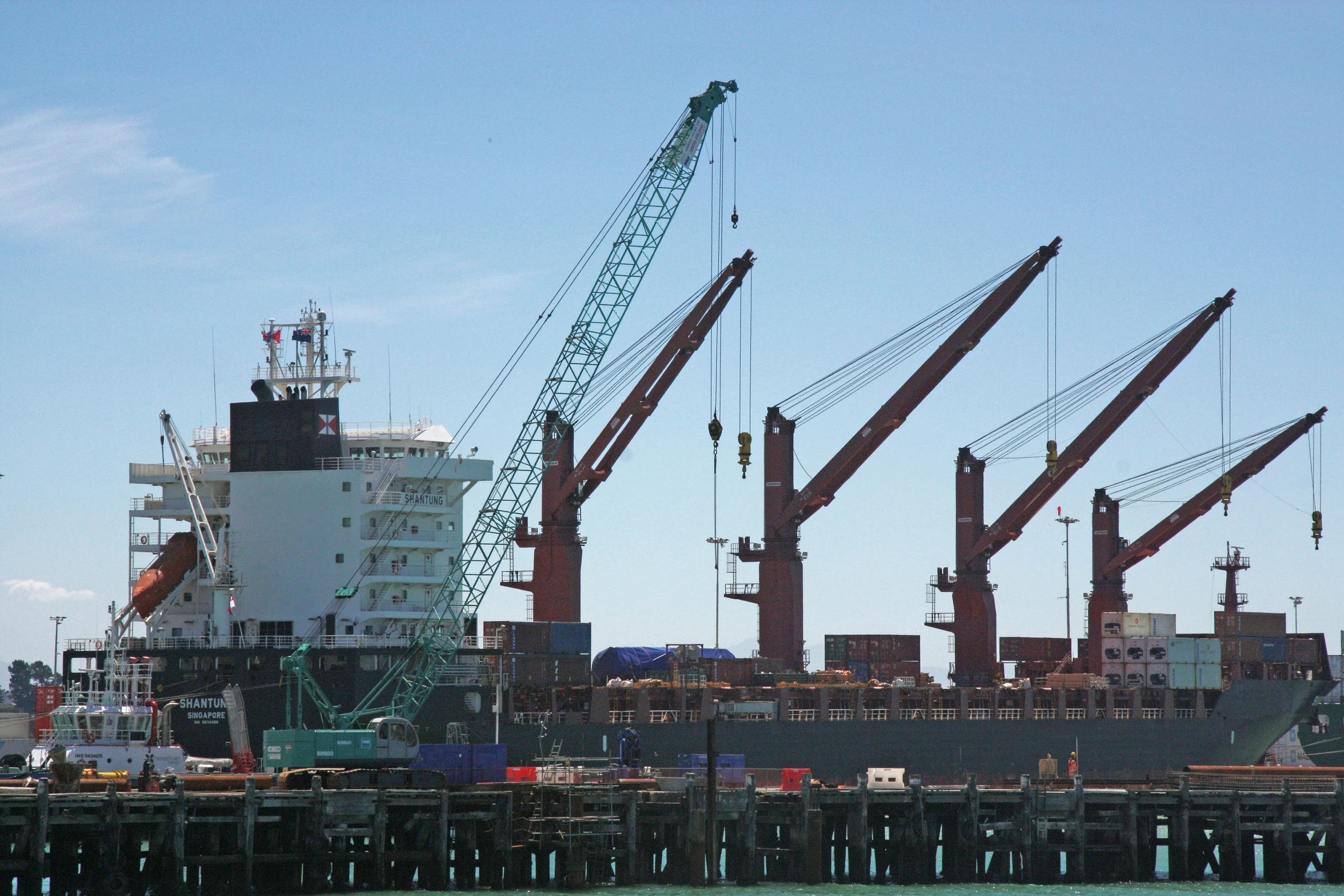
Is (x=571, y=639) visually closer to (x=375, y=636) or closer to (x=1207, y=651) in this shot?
(x=375, y=636)

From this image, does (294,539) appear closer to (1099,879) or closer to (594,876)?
(594,876)

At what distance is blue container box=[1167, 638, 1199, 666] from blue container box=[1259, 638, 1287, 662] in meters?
3.74

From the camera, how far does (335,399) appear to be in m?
61.1

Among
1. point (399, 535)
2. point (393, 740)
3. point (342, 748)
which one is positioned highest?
point (399, 535)

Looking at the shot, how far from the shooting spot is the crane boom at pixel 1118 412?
78006mm

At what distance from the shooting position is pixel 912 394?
2936 inches

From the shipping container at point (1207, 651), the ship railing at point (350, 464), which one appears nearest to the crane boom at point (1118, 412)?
the shipping container at point (1207, 651)

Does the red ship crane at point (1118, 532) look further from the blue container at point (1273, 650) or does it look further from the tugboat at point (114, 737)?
the tugboat at point (114, 737)

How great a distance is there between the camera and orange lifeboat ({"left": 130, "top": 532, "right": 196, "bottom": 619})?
58.7m

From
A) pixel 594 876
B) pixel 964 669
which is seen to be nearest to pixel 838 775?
pixel 964 669

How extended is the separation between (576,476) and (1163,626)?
98.6 feet

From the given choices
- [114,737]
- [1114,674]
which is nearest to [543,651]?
[114,737]

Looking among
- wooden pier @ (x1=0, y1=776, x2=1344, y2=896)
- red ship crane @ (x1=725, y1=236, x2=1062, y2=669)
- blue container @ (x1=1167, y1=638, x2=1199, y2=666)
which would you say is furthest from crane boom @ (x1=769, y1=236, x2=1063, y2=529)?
wooden pier @ (x1=0, y1=776, x2=1344, y2=896)

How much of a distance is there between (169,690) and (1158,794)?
3125 centimetres
